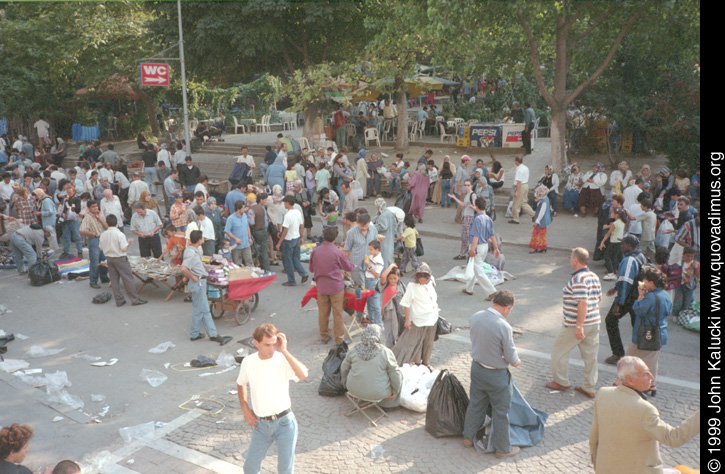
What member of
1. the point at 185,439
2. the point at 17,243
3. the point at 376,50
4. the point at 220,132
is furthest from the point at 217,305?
the point at 220,132

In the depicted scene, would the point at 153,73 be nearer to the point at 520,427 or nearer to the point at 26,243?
the point at 26,243

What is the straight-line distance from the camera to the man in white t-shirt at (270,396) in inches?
216

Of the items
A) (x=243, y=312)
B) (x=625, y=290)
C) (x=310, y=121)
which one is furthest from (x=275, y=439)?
(x=310, y=121)

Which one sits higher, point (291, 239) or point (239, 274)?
point (291, 239)

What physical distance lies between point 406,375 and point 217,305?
412cm

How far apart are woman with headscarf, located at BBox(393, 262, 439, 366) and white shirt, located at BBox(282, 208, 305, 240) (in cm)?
407

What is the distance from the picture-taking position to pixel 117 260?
1116 centimetres

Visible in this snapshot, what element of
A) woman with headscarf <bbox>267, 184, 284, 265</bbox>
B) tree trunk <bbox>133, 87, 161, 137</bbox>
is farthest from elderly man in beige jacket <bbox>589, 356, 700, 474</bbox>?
tree trunk <bbox>133, 87, 161, 137</bbox>

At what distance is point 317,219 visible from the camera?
60.8ft

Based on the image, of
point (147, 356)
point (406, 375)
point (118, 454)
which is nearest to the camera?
point (118, 454)

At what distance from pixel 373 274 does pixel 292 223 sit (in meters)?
2.68

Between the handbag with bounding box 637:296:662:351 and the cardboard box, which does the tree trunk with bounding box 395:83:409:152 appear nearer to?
the cardboard box

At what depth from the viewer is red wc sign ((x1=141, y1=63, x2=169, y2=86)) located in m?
20.4

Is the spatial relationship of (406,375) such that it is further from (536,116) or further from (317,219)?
(536,116)
